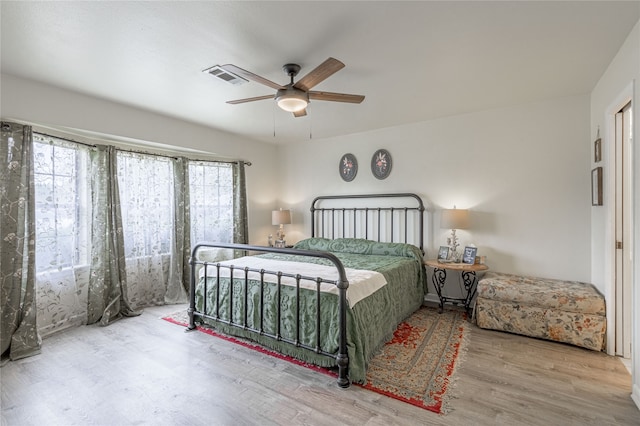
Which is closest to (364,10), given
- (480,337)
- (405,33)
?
(405,33)

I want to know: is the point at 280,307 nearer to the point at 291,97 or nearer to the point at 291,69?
the point at 291,97

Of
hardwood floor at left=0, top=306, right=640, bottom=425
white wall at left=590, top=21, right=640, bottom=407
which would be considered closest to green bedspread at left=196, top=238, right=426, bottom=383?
hardwood floor at left=0, top=306, right=640, bottom=425

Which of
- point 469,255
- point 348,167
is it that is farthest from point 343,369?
point 348,167

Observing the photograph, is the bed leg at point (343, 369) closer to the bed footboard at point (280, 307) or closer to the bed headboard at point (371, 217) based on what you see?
the bed footboard at point (280, 307)

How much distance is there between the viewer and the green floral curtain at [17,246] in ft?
8.65

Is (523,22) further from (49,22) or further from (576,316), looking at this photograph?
(49,22)

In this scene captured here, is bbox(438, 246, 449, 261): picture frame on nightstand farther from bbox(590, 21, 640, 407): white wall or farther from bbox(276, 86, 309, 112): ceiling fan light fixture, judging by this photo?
bbox(276, 86, 309, 112): ceiling fan light fixture

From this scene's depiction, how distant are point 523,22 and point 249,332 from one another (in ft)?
10.8

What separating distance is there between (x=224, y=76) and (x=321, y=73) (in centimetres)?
107

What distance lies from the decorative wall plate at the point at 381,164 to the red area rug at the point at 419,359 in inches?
84.0

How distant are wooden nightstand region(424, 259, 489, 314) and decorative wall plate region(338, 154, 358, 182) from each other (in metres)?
1.89

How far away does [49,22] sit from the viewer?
1.93 meters

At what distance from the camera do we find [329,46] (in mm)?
2207

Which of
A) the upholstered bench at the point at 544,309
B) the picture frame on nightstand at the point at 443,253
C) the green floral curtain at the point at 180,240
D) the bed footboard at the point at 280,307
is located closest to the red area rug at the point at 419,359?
the bed footboard at the point at 280,307
